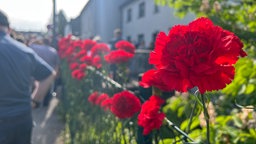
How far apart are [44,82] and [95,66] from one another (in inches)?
36.0

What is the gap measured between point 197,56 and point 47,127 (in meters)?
6.58

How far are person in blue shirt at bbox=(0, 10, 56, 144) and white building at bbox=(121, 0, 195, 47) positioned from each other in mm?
19377

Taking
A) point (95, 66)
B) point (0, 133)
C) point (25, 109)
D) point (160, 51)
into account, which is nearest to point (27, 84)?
point (25, 109)

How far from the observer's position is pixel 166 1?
3.97 meters

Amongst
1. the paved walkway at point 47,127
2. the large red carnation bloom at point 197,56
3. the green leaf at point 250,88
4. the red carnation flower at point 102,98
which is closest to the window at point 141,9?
the paved walkway at point 47,127

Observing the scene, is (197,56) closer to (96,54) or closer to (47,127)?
(96,54)

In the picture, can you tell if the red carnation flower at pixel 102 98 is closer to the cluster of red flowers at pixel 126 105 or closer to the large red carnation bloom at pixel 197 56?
the cluster of red flowers at pixel 126 105

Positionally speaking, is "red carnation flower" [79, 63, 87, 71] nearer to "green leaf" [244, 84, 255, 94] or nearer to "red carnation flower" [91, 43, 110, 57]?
"red carnation flower" [91, 43, 110, 57]

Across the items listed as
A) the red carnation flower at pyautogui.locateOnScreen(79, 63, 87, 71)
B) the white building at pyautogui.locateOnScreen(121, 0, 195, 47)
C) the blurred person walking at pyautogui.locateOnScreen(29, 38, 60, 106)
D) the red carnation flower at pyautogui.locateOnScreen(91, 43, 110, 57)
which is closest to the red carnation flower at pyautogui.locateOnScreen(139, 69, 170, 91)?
the red carnation flower at pyautogui.locateOnScreen(79, 63, 87, 71)

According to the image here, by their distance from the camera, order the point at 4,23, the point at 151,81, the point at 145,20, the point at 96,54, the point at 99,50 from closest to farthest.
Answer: the point at 151,81 → the point at 4,23 → the point at 96,54 → the point at 99,50 → the point at 145,20

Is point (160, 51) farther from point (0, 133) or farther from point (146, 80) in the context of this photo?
point (0, 133)

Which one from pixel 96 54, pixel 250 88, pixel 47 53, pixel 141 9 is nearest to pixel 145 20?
pixel 141 9

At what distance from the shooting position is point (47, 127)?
23.7 feet

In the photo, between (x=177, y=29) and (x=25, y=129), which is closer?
(x=177, y=29)
